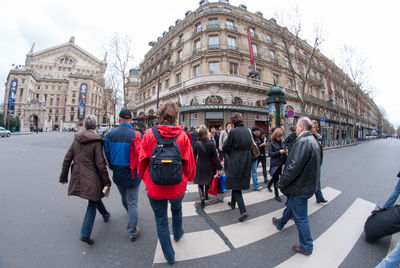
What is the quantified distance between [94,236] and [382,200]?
6.53 meters

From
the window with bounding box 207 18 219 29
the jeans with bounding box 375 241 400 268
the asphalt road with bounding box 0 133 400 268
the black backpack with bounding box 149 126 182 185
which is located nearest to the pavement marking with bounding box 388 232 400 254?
the asphalt road with bounding box 0 133 400 268

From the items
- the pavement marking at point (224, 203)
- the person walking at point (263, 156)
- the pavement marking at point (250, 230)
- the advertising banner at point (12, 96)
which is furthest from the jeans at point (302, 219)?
the advertising banner at point (12, 96)

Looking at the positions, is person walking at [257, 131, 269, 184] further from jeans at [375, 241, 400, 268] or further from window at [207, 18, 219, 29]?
window at [207, 18, 219, 29]

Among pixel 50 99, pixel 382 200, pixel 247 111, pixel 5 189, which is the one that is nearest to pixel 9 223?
pixel 5 189

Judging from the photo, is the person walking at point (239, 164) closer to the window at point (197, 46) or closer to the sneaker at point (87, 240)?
the sneaker at point (87, 240)

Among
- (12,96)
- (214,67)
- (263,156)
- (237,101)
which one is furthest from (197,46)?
(12,96)

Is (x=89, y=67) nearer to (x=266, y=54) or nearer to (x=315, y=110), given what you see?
(x=266, y=54)

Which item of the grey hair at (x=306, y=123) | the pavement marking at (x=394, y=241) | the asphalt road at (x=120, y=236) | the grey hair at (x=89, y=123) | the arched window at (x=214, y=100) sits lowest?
the asphalt road at (x=120, y=236)

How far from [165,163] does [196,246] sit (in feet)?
4.89

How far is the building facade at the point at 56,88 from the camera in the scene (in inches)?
2092

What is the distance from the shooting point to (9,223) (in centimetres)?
264

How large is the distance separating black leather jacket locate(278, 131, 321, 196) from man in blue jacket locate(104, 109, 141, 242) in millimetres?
2406

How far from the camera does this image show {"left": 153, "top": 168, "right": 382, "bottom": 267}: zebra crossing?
2.07 m

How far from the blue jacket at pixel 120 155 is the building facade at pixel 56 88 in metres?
60.4
